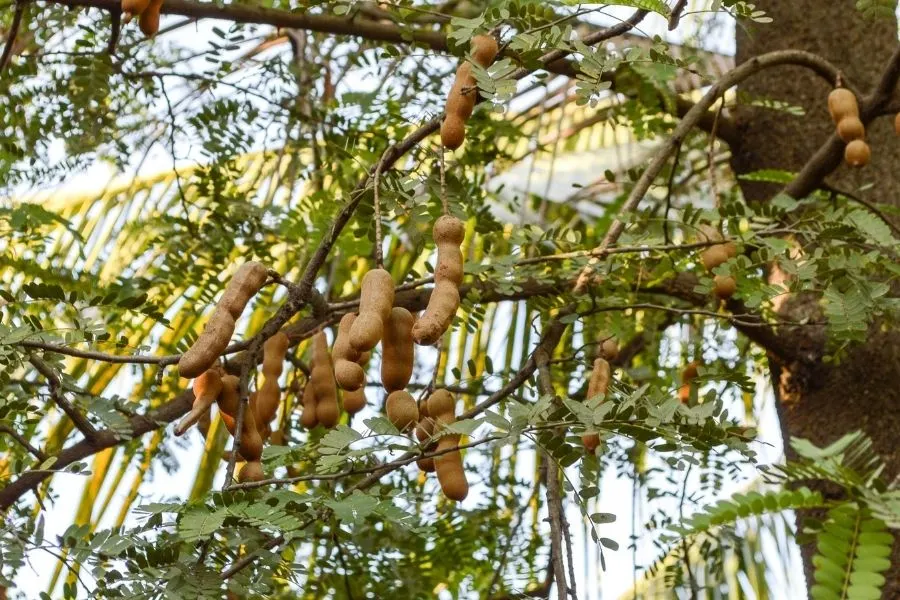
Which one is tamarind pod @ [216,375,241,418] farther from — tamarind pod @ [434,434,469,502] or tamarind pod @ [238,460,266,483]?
tamarind pod @ [434,434,469,502]

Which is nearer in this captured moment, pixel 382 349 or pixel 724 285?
pixel 382 349

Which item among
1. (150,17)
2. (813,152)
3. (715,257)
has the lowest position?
(715,257)

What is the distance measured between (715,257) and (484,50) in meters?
0.44

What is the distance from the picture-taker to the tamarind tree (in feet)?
3.54

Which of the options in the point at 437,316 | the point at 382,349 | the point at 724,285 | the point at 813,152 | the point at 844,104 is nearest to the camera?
the point at 437,316

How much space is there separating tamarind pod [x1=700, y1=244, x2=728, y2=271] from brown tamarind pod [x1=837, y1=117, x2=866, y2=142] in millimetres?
249

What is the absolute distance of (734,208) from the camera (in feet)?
5.01

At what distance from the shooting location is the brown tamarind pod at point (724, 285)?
1.47 meters

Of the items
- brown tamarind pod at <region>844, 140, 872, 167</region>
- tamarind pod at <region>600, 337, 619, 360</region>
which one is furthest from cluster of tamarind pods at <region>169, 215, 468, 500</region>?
brown tamarind pod at <region>844, 140, 872, 167</region>

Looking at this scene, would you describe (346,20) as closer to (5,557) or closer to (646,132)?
(646,132)

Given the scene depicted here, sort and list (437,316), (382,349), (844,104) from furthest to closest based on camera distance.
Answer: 1. (844,104)
2. (382,349)
3. (437,316)

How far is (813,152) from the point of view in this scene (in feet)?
6.95

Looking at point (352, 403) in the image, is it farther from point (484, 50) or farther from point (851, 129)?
point (851, 129)

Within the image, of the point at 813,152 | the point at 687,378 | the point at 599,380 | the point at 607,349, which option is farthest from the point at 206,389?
the point at 813,152
